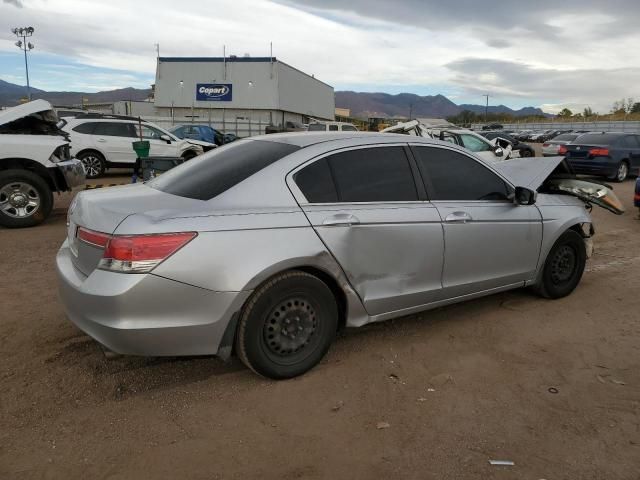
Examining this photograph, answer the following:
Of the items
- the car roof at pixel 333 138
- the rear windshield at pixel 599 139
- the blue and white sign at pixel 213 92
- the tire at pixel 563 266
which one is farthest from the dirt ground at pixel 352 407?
the blue and white sign at pixel 213 92

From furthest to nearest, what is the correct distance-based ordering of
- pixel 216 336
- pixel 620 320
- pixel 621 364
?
1. pixel 620 320
2. pixel 621 364
3. pixel 216 336

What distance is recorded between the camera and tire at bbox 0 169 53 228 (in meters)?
7.78

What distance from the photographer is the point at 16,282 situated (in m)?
5.31

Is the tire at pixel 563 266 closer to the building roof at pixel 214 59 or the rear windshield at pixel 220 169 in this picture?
the rear windshield at pixel 220 169

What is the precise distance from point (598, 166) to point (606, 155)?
361 mm

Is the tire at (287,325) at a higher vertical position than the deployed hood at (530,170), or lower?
lower

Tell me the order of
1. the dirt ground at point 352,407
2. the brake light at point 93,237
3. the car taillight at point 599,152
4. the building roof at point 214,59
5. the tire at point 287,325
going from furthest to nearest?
the building roof at point 214,59, the car taillight at point 599,152, the tire at point 287,325, the brake light at point 93,237, the dirt ground at point 352,407

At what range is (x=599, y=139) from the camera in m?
15.7

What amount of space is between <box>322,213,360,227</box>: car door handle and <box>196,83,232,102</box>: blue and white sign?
146ft

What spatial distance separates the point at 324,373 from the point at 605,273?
4258mm

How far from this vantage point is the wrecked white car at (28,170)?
7.81 m

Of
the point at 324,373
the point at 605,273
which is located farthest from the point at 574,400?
the point at 605,273

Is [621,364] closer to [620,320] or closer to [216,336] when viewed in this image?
[620,320]

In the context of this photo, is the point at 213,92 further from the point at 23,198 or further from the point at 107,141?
the point at 23,198
